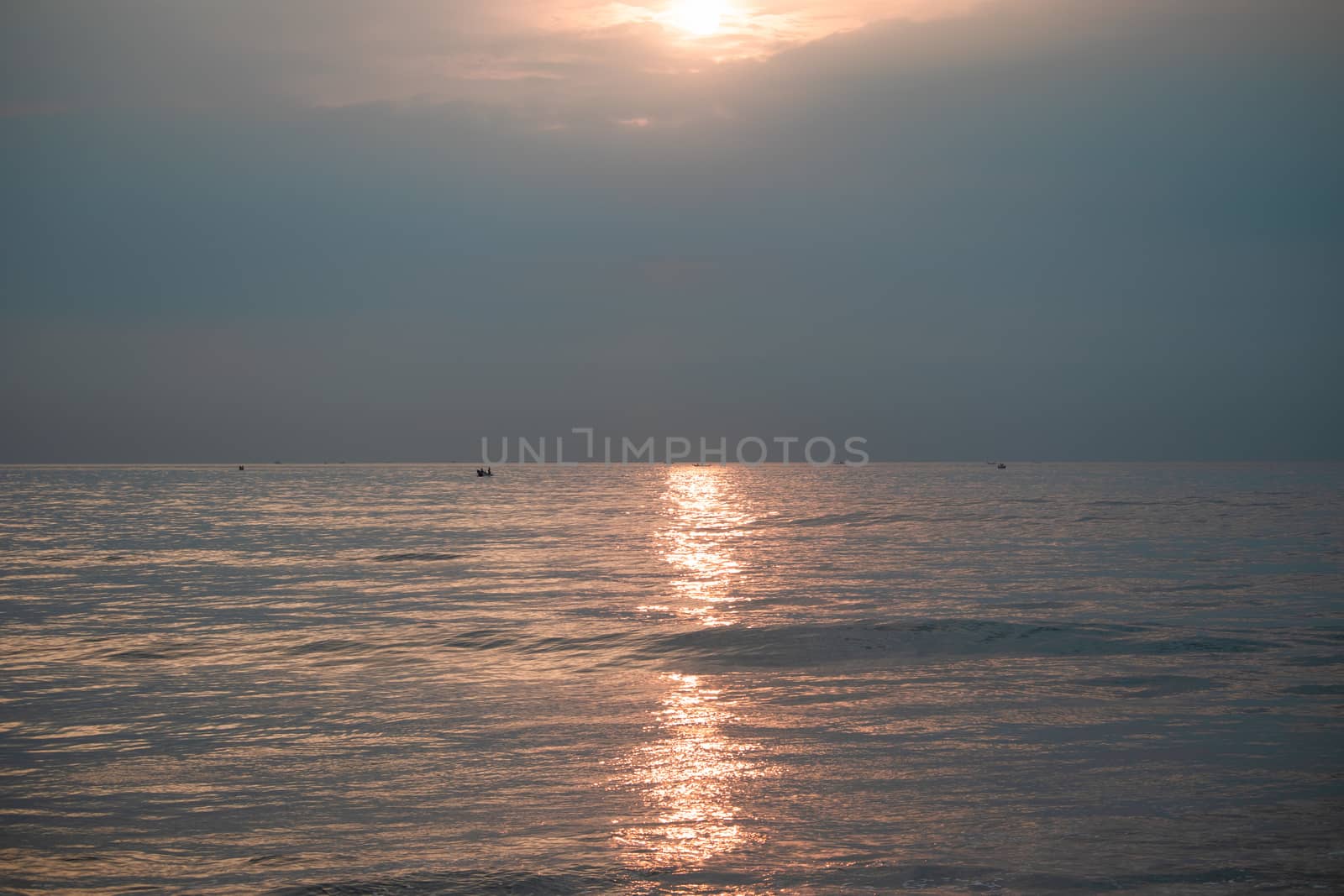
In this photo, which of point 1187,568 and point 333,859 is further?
point 1187,568

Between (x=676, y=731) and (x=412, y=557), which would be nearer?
(x=676, y=731)

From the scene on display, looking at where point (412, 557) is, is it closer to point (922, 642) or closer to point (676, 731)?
point (922, 642)

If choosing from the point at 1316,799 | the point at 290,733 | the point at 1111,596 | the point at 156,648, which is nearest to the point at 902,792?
the point at 1316,799

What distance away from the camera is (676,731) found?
13992 mm

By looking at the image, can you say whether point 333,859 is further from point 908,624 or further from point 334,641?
point 908,624

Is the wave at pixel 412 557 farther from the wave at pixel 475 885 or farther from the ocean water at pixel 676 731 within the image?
the wave at pixel 475 885

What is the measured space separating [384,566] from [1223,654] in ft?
98.1

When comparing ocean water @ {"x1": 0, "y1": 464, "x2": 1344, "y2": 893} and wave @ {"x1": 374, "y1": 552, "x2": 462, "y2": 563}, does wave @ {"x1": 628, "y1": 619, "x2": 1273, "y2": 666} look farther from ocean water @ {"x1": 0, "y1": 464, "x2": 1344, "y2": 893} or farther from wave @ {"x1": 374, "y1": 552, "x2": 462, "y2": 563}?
wave @ {"x1": 374, "y1": 552, "x2": 462, "y2": 563}

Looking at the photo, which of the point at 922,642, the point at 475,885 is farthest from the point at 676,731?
the point at 922,642

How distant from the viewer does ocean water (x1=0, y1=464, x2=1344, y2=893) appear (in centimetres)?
905

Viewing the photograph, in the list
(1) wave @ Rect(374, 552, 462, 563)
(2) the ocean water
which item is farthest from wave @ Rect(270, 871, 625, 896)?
(1) wave @ Rect(374, 552, 462, 563)

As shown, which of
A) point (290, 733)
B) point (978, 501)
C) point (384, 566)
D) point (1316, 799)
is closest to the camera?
point (1316, 799)

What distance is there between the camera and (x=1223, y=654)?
65.0ft

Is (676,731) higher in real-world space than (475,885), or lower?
lower
